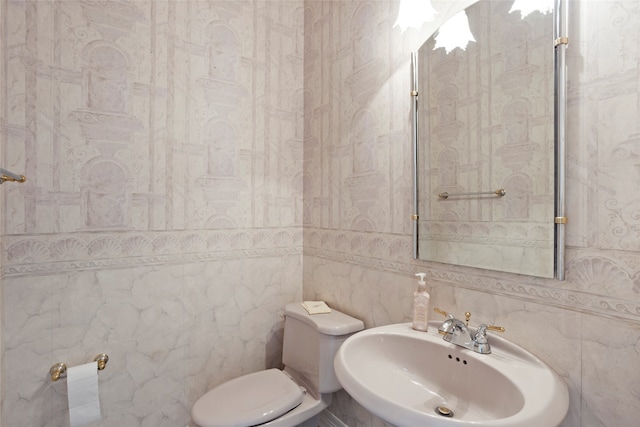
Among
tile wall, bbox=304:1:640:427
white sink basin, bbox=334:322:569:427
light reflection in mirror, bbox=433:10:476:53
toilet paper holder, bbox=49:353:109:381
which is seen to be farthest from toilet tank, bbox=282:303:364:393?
light reflection in mirror, bbox=433:10:476:53

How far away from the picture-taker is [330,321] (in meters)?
1.49

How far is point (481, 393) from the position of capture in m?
0.92

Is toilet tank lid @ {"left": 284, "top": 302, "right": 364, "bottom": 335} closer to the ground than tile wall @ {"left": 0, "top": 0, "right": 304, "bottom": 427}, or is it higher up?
closer to the ground

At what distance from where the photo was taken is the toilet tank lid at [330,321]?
1423 millimetres

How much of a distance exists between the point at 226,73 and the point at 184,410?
5.50 feet

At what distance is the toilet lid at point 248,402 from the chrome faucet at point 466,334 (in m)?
0.73

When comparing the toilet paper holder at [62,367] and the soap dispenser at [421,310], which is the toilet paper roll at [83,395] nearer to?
the toilet paper holder at [62,367]

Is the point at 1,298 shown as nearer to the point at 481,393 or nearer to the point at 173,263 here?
the point at 173,263

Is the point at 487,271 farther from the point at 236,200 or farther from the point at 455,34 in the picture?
the point at 236,200

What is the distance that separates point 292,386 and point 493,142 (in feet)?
4.18

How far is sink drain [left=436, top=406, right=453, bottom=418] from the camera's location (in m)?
0.93

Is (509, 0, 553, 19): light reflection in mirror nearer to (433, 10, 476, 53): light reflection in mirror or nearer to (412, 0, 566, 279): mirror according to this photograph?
(412, 0, 566, 279): mirror

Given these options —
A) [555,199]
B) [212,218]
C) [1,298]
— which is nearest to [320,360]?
[212,218]

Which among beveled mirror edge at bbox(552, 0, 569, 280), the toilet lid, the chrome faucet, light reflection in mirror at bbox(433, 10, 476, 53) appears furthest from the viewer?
the toilet lid
